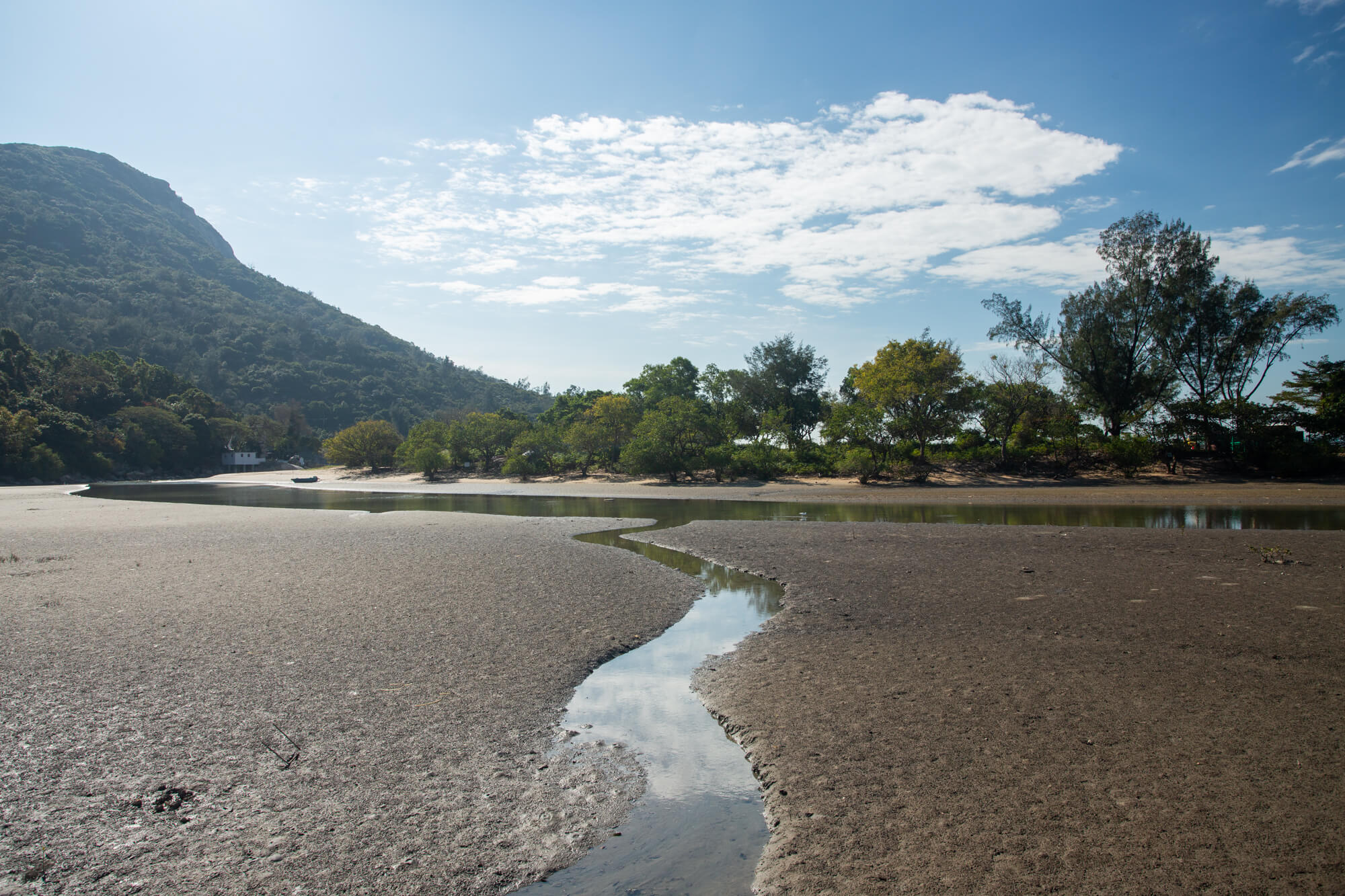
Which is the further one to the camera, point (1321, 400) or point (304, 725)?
point (1321, 400)

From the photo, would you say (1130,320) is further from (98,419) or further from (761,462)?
(98,419)

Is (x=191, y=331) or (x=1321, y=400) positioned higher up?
(x=191, y=331)

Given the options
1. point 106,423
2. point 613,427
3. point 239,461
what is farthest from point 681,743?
point 239,461

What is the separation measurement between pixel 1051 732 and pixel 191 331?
584ft

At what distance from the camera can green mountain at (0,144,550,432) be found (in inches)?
5079

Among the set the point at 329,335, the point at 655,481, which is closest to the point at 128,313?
the point at 329,335

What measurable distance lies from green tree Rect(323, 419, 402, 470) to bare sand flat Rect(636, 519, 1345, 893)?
71286 millimetres

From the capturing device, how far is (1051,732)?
5.55 metres

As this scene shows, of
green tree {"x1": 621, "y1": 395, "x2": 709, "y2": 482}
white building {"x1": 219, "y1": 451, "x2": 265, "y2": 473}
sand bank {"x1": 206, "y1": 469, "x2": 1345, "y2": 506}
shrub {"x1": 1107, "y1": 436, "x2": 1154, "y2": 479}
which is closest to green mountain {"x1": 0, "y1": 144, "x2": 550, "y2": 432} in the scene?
white building {"x1": 219, "y1": 451, "x2": 265, "y2": 473}

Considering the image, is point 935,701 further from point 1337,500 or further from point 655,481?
point 655,481

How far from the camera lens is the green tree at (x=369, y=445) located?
73.9m

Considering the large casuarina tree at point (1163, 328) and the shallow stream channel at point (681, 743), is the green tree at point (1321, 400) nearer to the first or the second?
the large casuarina tree at point (1163, 328)

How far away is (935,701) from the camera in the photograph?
251 inches

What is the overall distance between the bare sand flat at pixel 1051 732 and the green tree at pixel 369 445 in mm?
71286
